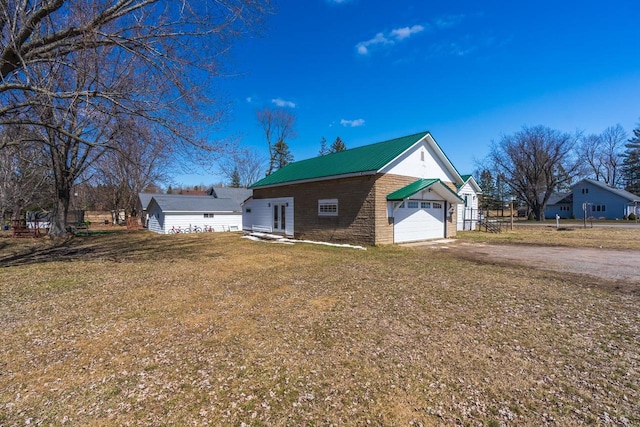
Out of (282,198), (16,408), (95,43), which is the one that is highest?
(95,43)

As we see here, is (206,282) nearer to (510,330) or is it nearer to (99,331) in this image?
(99,331)

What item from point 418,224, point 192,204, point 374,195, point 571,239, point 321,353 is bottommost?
point 321,353

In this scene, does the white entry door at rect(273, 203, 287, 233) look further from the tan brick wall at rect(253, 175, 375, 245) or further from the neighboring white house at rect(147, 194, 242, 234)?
the neighboring white house at rect(147, 194, 242, 234)

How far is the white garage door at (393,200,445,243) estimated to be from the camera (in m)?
14.6

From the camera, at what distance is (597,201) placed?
43.7m

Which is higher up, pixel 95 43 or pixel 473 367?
pixel 95 43

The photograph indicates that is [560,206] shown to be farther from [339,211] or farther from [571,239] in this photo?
[339,211]

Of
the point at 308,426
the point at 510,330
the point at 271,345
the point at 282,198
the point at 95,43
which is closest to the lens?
the point at 308,426

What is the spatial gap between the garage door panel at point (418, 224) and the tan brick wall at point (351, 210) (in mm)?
602

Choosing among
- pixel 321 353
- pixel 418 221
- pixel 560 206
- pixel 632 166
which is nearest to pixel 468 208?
pixel 418 221

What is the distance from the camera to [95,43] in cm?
726

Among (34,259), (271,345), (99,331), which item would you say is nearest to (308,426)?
(271,345)

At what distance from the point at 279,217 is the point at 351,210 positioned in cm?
657

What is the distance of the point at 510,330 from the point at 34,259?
51.8 ft
